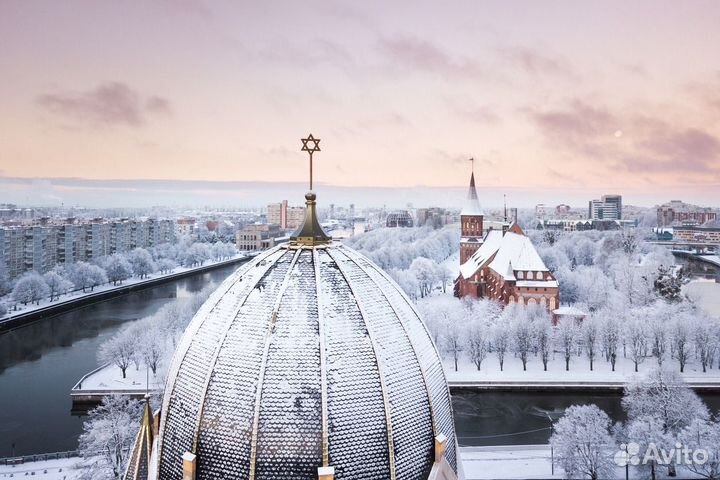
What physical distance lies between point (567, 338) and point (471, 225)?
40.8m

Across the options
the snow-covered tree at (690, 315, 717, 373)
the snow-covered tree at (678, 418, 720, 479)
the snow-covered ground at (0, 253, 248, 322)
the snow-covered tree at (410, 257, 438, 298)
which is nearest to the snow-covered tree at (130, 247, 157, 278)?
the snow-covered ground at (0, 253, 248, 322)

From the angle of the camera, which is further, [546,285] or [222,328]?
[546,285]

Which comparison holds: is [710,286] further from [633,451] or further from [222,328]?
[222,328]

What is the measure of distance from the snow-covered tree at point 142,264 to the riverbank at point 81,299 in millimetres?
1359

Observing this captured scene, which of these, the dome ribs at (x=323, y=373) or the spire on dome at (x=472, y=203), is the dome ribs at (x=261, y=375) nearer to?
the dome ribs at (x=323, y=373)

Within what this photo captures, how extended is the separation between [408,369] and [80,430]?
29.3 metres

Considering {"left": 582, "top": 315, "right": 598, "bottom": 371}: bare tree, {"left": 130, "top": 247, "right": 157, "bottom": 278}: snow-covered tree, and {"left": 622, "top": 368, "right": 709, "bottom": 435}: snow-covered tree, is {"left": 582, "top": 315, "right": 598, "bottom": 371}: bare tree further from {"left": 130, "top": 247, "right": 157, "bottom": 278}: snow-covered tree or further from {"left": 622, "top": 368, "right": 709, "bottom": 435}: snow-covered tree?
{"left": 130, "top": 247, "right": 157, "bottom": 278}: snow-covered tree

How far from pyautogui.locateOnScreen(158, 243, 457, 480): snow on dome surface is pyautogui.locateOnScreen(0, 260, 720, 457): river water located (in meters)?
22.9

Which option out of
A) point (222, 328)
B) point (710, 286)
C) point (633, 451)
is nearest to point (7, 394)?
point (222, 328)

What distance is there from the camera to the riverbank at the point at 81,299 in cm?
6188

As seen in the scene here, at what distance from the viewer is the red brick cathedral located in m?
57.6

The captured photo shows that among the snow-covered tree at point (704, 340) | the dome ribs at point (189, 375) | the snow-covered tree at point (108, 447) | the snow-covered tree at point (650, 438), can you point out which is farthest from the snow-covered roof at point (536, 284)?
the dome ribs at point (189, 375)

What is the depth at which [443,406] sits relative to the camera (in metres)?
11.7

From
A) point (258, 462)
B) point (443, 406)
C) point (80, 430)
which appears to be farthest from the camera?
point (80, 430)
